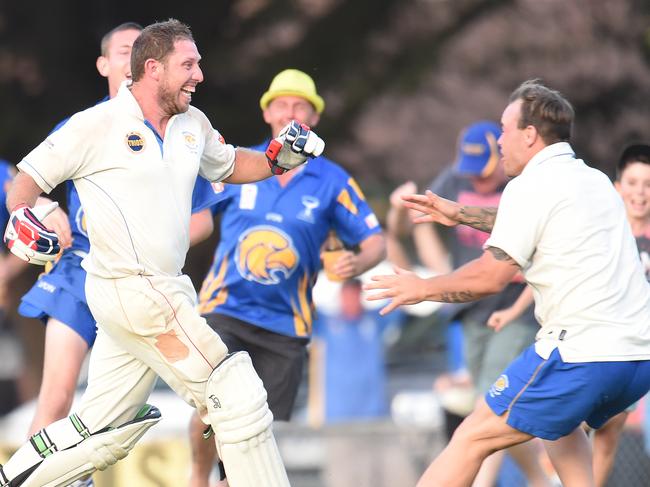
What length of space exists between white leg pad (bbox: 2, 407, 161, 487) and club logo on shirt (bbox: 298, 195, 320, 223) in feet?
5.78

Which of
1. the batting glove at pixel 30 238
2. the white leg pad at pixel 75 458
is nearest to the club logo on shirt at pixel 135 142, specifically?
the batting glove at pixel 30 238

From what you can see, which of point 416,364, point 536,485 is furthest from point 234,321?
point 416,364

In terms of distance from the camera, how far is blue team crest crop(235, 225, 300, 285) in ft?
24.0

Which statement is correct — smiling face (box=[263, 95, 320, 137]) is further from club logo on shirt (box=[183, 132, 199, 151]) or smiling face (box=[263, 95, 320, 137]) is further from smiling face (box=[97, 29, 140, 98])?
club logo on shirt (box=[183, 132, 199, 151])

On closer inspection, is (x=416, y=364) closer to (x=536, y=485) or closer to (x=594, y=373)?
(x=536, y=485)

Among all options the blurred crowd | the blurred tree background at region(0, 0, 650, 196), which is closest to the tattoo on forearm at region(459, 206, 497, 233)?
the blurred crowd

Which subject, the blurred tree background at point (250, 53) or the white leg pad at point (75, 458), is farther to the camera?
the blurred tree background at point (250, 53)

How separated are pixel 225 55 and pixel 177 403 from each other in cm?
380

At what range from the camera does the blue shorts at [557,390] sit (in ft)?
19.0

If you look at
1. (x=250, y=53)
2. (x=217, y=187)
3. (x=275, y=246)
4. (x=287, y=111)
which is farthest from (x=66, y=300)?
(x=250, y=53)

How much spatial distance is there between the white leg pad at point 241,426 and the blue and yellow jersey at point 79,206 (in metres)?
1.26

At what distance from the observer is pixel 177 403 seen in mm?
12266

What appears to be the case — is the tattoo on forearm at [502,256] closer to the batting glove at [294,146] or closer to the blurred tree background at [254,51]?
the batting glove at [294,146]

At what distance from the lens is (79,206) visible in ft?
22.3
